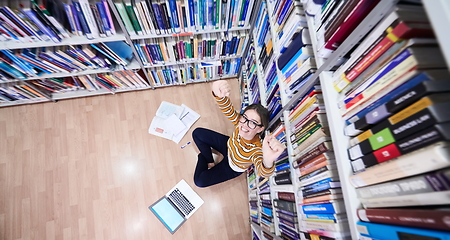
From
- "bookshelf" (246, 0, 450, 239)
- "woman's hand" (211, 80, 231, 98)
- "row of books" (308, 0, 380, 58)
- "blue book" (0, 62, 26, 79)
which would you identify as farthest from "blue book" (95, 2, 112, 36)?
"row of books" (308, 0, 380, 58)

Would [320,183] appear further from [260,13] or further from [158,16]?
[158,16]

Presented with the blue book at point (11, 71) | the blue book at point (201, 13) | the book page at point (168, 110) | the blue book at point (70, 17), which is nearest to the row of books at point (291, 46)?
the blue book at point (201, 13)

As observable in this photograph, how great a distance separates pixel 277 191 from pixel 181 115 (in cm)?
138

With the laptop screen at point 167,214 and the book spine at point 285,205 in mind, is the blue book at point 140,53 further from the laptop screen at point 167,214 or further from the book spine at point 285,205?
the book spine at point 285,205

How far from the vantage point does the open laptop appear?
1.93m

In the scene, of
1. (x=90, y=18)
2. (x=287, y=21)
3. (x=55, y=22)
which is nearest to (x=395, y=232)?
(x=287, y=21)

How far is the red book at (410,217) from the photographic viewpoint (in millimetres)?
476

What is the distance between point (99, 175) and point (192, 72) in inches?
55.4

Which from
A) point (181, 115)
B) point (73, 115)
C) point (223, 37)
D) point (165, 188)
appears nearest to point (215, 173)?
point (165, 188)

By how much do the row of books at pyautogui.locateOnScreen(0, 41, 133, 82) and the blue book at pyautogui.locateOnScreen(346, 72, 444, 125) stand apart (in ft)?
5.40

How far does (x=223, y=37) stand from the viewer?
1.69 meters

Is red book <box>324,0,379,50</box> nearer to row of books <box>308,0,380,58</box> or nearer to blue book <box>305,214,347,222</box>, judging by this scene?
row of books <box>308,0,380,58</box>

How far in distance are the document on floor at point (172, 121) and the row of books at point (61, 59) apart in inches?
26.7

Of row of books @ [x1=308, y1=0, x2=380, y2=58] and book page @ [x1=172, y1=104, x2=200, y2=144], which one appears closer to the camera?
row of books @ [x1=308, y1=0, x2=380, y2=58]
